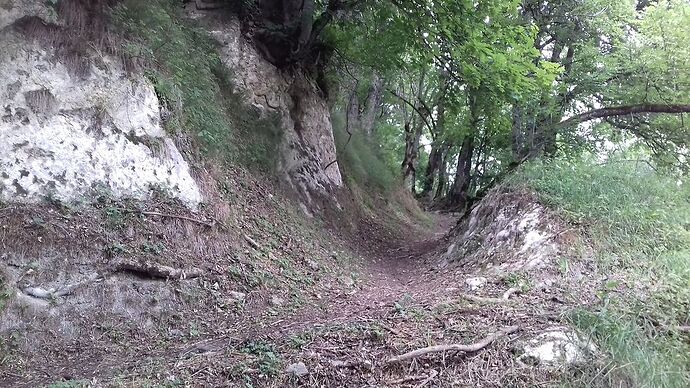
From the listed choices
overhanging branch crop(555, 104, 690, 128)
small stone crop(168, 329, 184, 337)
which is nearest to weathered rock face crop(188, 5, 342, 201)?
small stone crop(168, 329, 184, 337)

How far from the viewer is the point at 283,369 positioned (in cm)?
405

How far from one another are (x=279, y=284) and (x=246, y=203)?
1.92 metres

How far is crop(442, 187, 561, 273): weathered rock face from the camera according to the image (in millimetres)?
6355

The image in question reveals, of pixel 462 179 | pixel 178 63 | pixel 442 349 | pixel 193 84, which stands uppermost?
pixel 462 179

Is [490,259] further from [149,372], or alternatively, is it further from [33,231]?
[33,231]

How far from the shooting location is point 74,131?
18.9ft

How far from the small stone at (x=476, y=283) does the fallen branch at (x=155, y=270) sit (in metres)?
3.18

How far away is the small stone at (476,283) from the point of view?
5.89 meters

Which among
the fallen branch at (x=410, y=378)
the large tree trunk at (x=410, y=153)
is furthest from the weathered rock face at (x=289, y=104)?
the large tree trunk at (x=410, y=153)

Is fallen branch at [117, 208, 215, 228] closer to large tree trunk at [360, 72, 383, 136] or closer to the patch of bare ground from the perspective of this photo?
the patch of bare ground

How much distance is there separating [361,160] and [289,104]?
5.20 meters

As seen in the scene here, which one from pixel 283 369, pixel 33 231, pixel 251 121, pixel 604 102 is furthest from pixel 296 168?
pixel 604 102

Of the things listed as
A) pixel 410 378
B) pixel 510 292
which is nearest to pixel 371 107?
pixel 510 292

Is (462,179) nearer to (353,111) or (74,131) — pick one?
(353,111)
